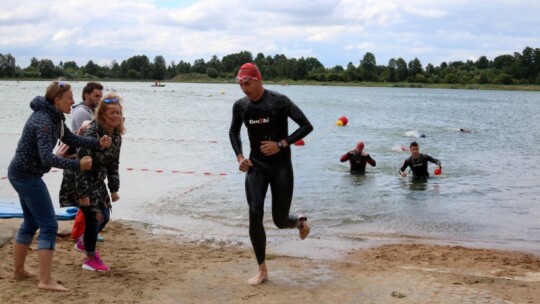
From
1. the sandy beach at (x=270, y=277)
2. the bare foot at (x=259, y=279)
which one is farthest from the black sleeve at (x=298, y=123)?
the sandy beach at (x=270, y=277)

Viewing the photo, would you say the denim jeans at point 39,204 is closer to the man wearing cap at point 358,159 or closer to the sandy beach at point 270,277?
the sandy beach at point 270,277

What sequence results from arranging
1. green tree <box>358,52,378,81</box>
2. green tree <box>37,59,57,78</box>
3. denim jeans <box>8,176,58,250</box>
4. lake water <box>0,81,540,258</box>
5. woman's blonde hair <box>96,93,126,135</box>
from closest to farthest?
1. denim jeans <box>8,176,58,250</box>
2. woman's blonde hair <box>96,93,126,135</box>
3. lake water <box>0,81,540,258</box>
4. green tree <box>37,59,57,78</box>
5. green tree <box>358,52,378,81</box>

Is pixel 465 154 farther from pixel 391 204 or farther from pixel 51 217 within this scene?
pixel 51 217

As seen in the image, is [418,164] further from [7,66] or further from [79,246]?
[7,66]

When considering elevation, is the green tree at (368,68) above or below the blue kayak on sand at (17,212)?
above

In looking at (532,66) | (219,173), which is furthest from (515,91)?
(219,173)

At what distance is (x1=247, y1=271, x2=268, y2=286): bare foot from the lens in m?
6.00

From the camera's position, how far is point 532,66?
154125mm

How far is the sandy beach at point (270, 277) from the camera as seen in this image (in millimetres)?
5551

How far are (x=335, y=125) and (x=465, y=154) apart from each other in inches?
626

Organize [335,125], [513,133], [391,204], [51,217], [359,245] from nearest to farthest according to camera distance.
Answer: [51,217] → [359,245] → [391,204] → [513,133] → [335,125]

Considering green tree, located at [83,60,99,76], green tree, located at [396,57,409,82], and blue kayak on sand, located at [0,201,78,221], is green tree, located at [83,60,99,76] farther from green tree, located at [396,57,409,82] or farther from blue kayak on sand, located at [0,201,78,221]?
blue kayak on sand, located at [0,201,78,221]

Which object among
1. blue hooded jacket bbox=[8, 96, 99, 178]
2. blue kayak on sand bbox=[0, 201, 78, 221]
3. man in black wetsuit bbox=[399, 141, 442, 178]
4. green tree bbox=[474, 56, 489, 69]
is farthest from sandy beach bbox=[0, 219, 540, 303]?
green tree bbox=[474, 56, 489, 69]

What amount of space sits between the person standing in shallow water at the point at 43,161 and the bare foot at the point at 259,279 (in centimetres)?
171
